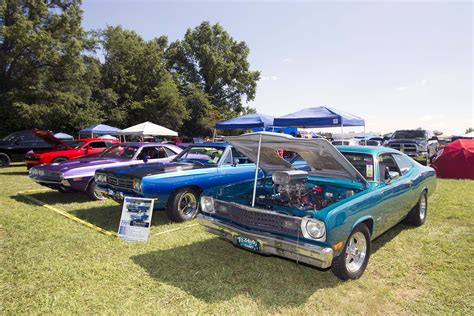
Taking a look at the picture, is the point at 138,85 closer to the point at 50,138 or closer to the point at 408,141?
the point at 50,138

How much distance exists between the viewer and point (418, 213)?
220 inches

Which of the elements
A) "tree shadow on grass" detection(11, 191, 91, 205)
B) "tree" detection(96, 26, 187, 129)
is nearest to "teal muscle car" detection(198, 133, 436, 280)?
"tree shadow on grass" detection(11, 191, 91, 205)

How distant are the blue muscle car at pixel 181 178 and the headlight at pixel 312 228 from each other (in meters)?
2.97

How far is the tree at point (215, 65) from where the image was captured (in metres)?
42.3

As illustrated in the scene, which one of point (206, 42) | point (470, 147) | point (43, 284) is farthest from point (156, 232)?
point (206, 42)

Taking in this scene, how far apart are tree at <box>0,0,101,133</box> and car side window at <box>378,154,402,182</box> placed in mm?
21224

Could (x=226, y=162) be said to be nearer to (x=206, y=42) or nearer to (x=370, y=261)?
(x=370, y=261)

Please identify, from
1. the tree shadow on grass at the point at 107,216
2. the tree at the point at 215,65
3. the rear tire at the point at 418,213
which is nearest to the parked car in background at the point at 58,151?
the tree shadow on grass at the point at 107,216

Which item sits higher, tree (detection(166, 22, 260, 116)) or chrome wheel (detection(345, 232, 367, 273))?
tree (detection(166, 22, 260, 116))

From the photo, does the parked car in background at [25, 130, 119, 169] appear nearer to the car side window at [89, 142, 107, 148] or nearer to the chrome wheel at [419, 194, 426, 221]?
the car side window at [89, 142, 107, 148]

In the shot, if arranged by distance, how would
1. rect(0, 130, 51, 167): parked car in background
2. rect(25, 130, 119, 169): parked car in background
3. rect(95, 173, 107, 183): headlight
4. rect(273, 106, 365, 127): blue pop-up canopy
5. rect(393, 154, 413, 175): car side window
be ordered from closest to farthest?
1. rect(393, 154, 413, 175): car side window
2. rect(95, 173, 107, 183): headlight
3. rect(273, 106, 365, 127): blue pop-up canopy
4. rect(25, 130, 119, 169): parked car in background
5. rect(0, 130, 51, 167): parked car in background

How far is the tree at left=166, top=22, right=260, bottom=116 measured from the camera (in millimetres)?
42281

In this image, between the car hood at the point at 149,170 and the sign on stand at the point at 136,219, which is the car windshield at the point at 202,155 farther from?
the sign on stand at the point at 136,219

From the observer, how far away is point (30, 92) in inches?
808
